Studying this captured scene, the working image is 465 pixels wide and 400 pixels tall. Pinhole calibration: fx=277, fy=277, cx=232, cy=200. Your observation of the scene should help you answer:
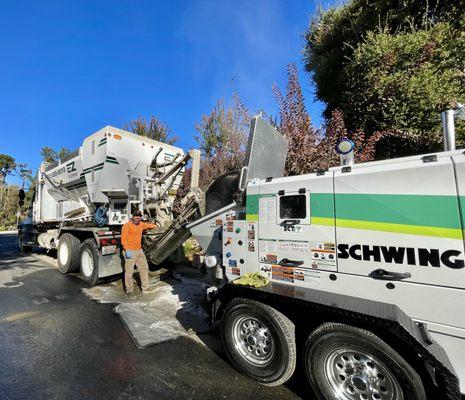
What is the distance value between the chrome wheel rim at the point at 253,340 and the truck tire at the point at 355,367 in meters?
0.49

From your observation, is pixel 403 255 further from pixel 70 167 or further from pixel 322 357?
pixel 70 167

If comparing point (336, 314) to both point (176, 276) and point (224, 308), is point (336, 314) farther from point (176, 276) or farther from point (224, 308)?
point (176, 276)

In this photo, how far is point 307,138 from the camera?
6387 mm

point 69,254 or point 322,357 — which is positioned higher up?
point 69,254

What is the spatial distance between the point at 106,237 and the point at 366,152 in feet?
20.4

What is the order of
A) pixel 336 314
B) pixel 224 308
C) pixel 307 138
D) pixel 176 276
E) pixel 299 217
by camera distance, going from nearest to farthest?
pixel 336 314 < pixel 299 217 < pixel 224 308 < pixel 307 138 < pixel 176 276

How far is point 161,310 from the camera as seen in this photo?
493 centimetres

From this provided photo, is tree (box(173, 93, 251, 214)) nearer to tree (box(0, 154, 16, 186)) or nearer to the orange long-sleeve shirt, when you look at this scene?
the orange long-sleeve shirt

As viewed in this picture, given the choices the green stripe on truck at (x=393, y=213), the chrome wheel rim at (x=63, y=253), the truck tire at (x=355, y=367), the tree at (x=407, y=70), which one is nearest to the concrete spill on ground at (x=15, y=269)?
the chrome wheel rim at (x=63, y=253)

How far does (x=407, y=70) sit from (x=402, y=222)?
6.07 m

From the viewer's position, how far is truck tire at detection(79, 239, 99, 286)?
6.39 m

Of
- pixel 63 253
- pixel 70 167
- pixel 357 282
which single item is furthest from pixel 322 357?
pixel 70 167

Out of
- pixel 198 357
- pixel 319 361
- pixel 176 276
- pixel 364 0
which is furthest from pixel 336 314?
pixel 364 0

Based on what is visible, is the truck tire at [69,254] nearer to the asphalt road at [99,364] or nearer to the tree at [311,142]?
the asphalt road at [99,364]
